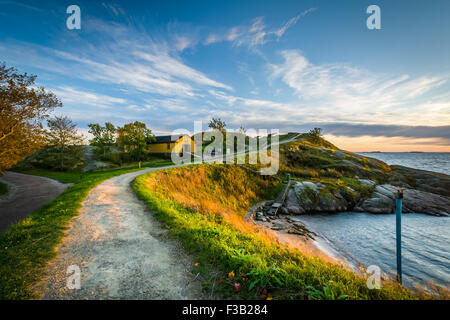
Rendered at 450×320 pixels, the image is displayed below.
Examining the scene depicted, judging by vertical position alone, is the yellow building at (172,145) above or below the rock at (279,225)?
above

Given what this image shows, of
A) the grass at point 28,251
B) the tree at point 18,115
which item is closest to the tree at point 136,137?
the tree at point 18,115

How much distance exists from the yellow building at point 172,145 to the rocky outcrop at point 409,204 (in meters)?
36.5

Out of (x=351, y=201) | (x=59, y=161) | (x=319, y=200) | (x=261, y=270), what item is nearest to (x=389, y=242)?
Result: (x=319, y=200)

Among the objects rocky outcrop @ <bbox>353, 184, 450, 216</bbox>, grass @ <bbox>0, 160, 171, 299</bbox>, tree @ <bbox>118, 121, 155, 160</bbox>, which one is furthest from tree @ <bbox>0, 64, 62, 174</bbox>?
rocky outcrop @ <bbox>353, 184, 450, 216</bbox>

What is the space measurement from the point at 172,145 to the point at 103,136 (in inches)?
681

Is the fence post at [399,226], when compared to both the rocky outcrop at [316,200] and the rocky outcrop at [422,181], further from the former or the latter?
the rocky outcrop at [422,181]

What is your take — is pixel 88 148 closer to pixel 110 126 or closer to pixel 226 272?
pixel 110 126

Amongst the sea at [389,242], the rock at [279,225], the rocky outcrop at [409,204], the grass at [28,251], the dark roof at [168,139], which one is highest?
the dark roof at [168,139]

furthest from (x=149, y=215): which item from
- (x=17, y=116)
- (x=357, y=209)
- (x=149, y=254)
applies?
(x=357, y=209)

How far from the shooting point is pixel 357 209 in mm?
20094

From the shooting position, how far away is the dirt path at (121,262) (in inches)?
136

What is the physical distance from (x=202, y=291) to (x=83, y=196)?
10903mm

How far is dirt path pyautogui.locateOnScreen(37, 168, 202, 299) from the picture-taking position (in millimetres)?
3445

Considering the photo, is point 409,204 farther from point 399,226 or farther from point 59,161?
point 59,161
